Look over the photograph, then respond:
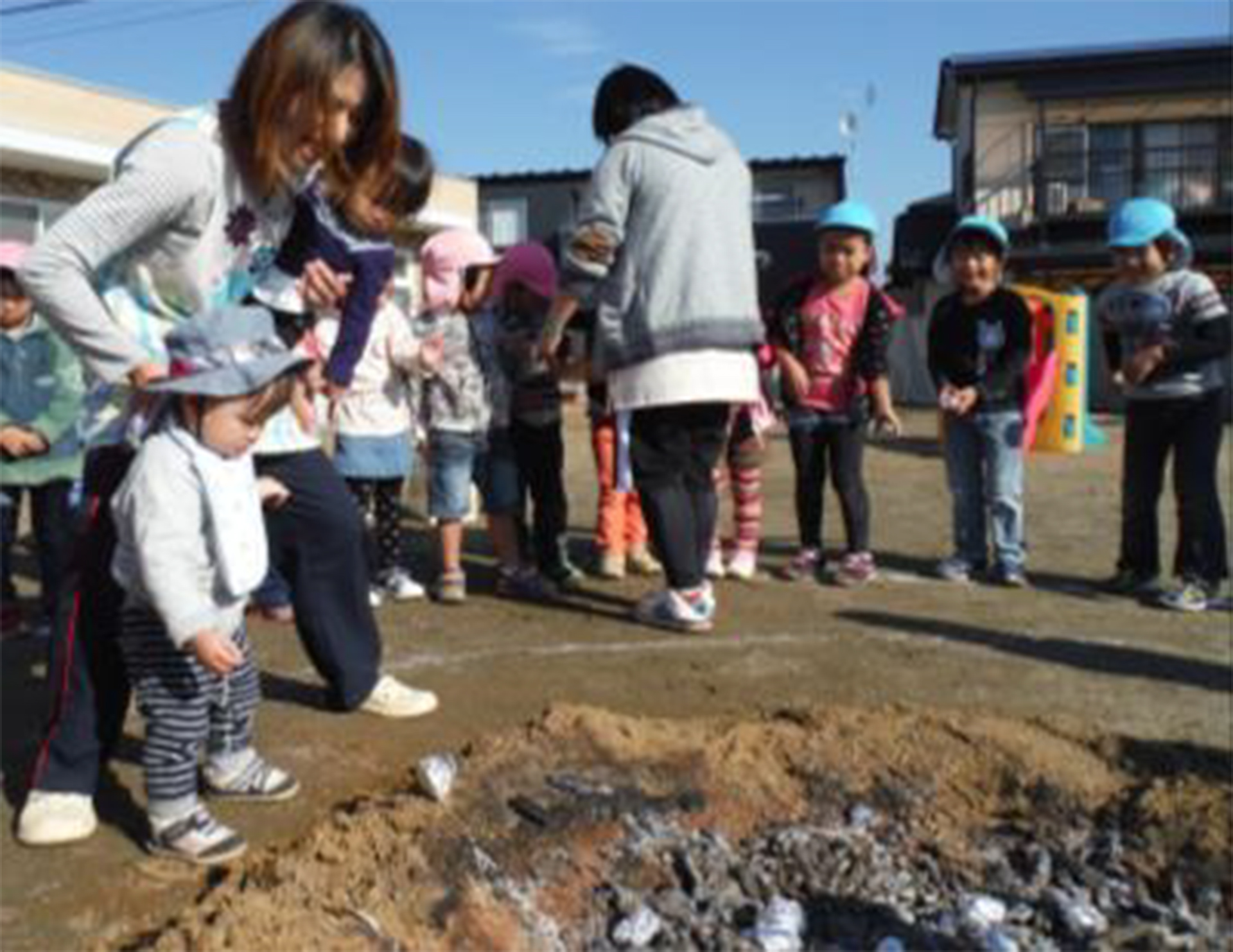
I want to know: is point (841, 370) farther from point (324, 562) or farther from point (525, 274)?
point (324, 562)

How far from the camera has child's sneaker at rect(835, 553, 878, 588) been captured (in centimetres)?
571

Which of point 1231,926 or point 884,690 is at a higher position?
point 884,690

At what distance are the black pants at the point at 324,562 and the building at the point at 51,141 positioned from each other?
1423cm

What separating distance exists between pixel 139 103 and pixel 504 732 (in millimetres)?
21303

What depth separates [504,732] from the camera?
3.45 metres

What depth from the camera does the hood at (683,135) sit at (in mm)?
4562

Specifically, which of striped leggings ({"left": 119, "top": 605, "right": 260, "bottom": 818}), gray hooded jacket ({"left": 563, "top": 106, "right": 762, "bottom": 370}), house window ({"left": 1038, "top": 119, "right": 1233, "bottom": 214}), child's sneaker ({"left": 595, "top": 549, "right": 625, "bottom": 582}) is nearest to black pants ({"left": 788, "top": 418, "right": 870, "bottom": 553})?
child's sneaker ({"left": 595, "top": 549, "right": 625, "bottom": 582})

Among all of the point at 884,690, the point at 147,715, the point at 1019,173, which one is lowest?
the point at 884,690

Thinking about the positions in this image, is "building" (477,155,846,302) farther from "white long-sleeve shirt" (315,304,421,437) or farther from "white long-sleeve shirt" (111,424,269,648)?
"white long-sleeve shirt" (111,424,269,648)

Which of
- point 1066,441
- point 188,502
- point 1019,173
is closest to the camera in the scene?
point 188,502

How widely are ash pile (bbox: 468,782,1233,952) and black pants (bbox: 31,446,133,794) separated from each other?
3.28 feet

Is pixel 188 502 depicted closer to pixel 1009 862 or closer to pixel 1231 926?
pixel 1009 862

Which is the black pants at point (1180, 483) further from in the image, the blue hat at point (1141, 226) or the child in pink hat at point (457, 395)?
the child in pink hat at point (457, 395)

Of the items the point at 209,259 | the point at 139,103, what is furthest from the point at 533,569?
the point at 139,103
